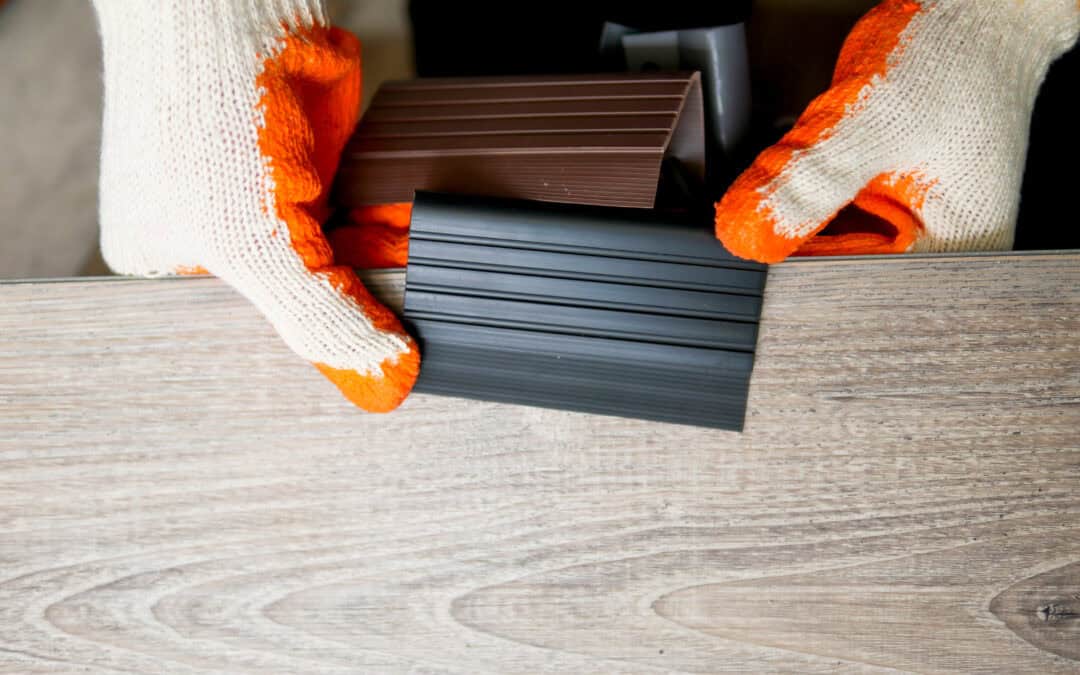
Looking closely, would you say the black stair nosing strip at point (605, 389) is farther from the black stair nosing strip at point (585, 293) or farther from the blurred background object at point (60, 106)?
the blurred background object at point (60, 106)

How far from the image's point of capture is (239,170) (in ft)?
1.48

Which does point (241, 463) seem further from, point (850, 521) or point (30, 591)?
point (850, 521)

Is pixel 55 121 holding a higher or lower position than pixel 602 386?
higher

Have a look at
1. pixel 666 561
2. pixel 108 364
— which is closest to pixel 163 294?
pixel 108 364

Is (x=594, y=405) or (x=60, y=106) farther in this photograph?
(x=60, y=106)

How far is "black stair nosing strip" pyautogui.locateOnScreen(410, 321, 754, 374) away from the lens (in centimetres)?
48

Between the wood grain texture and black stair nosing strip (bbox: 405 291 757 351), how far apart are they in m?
0.02

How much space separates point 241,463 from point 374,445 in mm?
87

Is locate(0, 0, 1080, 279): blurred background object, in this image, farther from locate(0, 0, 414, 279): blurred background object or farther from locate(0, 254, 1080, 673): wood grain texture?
locate(0, 254, 1080, 673): wood grain texture

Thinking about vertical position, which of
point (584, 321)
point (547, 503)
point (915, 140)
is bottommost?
point (547, 503)

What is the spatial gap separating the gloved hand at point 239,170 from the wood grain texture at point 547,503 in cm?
4

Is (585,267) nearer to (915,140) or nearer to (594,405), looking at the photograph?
(594,405)

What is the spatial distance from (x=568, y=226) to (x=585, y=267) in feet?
0.08

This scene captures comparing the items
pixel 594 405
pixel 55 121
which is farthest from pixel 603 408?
pixel 55 121
